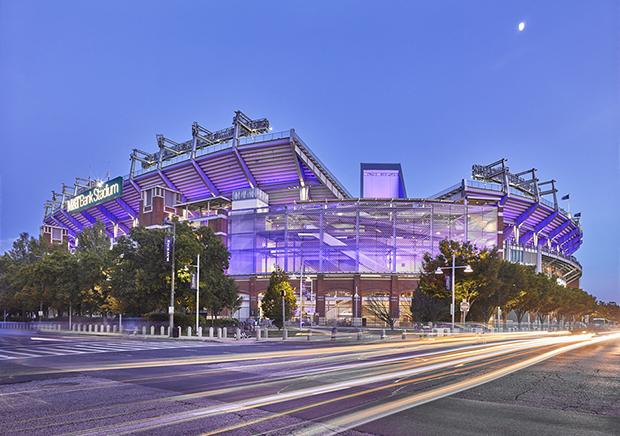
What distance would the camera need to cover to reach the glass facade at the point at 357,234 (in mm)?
78062

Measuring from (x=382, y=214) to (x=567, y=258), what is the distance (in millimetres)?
67530

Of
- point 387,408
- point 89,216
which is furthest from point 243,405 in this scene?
point 89,216

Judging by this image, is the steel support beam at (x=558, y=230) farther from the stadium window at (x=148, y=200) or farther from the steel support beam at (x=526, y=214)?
the stadium window at (x=148, y=200)

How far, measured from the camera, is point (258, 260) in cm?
8288

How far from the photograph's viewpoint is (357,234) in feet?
253

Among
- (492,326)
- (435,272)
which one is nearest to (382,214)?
(492,326)

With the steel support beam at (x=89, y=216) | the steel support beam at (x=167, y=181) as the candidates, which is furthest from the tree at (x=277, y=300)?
the steel support beam at (x=89, y=216)

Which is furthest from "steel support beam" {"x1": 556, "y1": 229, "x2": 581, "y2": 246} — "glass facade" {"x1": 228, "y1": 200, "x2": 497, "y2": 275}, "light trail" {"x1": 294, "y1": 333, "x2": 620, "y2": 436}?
"light trail" {"x1": 294, "y1": 333, "x2": 620, "y2": 436}

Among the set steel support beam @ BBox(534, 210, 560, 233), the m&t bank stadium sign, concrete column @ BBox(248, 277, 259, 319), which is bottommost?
concrete column @ BBox(248, 277, 259, 319)

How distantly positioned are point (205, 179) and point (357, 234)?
34265 millimetres

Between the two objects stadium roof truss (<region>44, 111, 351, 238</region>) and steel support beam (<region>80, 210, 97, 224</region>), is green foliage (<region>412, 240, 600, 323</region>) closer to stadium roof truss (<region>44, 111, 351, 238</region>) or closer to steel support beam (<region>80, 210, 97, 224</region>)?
stadium roof truss (<region>44, 111, 351, 238</region>)

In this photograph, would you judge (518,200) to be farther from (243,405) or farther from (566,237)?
(243,405)

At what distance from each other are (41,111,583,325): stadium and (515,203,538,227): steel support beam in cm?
20

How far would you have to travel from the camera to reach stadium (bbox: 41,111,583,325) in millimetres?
77375
